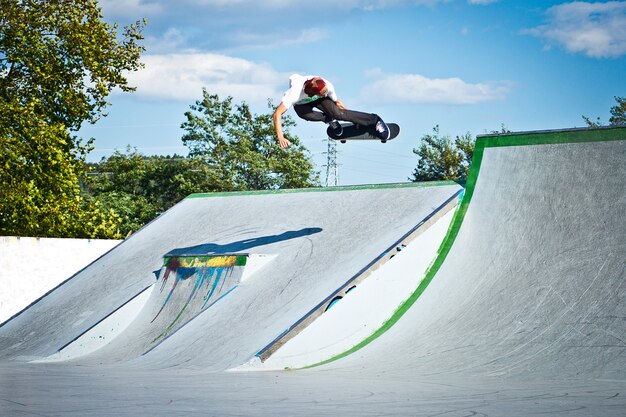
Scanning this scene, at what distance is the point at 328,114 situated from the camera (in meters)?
10.7

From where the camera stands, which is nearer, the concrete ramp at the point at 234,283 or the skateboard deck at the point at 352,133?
the concrete ramp at the point at 234,283

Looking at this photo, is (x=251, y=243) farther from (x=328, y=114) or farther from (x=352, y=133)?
(x=328, y=114)

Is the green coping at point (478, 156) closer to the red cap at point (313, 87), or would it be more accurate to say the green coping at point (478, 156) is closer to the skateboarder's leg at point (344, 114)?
the skateboarder's leg at point (344, 114)

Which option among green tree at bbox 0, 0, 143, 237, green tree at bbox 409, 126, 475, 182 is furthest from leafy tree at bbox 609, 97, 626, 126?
green tree at bbox 0, 0, 143, 237

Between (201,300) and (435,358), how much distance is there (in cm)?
453

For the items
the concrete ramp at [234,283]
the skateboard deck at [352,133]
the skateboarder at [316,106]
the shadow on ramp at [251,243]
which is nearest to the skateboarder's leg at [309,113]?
the skateboarder at [316,106]

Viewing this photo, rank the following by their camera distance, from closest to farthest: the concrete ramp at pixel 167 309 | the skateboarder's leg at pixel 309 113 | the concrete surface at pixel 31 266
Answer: the skateboarder's leg at pixel 309 113 → the concrete ramp at pixel 167 309 → the concrete surface at pixel 31 266

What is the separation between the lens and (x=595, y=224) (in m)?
9.34

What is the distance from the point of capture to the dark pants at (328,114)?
34.5 feet

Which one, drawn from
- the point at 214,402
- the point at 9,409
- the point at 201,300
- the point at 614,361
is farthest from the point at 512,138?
the point at 9,409

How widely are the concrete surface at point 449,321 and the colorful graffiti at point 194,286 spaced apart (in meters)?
0.40

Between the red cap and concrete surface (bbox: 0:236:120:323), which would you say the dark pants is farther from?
concrete surface (bbox: 0:236:120:323)

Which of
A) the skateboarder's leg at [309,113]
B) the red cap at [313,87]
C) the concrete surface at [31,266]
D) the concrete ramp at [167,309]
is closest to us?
the red cap at [313,87]

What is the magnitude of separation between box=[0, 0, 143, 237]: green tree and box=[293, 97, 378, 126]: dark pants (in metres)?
11.7
